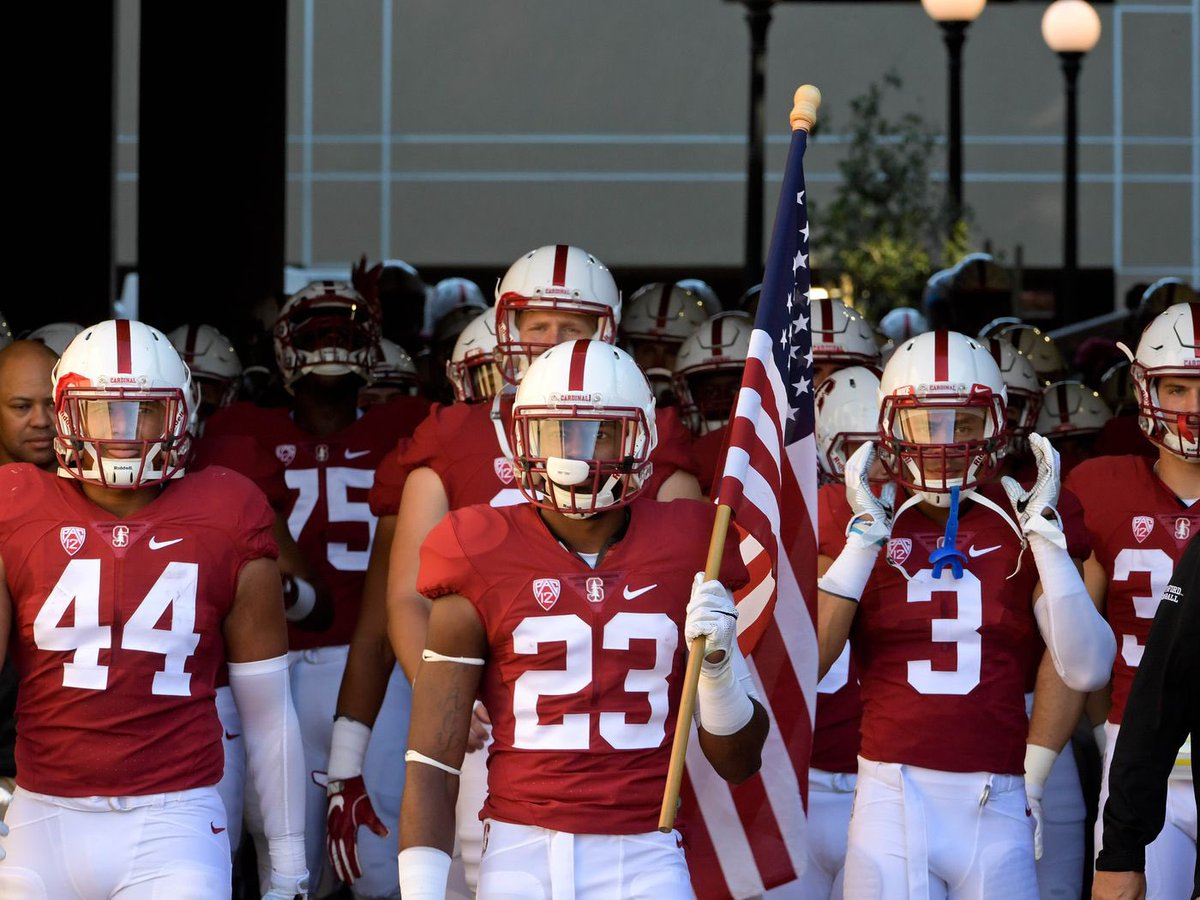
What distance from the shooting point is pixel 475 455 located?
5.64 m

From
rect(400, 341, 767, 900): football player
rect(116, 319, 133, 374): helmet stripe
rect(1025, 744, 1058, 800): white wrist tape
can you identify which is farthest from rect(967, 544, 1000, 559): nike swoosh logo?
rect(116, 319, 133, 374): helmet stripe

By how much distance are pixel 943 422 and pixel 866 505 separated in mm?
355

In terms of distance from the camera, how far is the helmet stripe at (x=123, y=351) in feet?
16.9

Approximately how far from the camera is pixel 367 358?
25.1 ft

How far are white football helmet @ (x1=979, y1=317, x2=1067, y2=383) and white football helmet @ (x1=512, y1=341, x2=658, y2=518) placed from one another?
4.97 meters

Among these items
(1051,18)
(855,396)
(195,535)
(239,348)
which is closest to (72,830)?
(195,535)

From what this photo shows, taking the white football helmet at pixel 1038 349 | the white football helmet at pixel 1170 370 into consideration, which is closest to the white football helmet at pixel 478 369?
the white football helmet at pixel 1170 370

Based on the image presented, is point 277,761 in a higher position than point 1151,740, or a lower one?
lower

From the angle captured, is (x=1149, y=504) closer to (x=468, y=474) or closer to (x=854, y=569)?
(x=854, y=569)

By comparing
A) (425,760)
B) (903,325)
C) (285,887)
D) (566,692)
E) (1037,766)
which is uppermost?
(903,325)

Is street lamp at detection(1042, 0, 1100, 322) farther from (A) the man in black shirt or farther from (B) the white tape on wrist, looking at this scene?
(B) the white tape on wrist

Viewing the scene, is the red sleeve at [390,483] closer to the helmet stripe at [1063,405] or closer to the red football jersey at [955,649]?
the red football jersey at [955,649]

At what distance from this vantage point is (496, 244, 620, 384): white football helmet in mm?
5691

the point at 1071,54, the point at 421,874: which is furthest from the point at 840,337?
the point at 1071,54
